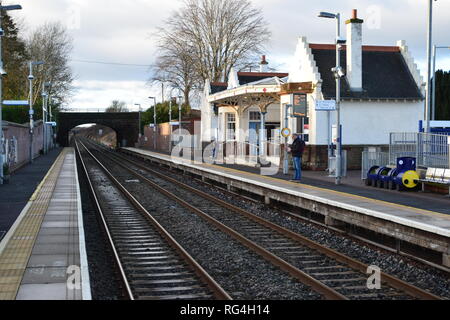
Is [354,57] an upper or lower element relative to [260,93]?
upper

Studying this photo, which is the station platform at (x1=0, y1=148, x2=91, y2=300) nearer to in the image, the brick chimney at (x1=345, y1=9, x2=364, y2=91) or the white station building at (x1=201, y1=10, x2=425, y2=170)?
the white station building at (x1=201, y1=10, x2=425, y2=170)

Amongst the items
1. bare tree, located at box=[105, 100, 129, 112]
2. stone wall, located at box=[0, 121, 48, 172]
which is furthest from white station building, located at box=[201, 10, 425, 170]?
bare tree, located at box=[105, 100, 129, 112]

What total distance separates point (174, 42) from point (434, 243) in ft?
168

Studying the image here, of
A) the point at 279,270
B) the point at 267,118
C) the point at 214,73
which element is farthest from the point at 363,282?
the point at 214,73

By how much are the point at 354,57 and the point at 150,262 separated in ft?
67.8

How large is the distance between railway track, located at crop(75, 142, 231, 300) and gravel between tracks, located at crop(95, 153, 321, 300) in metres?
0.27

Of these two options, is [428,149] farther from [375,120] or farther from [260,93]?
[260,93]

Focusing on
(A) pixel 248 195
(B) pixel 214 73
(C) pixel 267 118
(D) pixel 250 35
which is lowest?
(A) pixel 248 195

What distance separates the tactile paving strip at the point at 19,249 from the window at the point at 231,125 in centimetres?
2345

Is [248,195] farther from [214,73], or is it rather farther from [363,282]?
[214,73]

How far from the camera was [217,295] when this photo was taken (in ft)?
28.5

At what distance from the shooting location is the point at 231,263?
1103cm

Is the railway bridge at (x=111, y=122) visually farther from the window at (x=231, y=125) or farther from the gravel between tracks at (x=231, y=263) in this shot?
the gravel between tracks at (x=231, y=263)

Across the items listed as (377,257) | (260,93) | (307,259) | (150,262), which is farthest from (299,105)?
(150,262)
